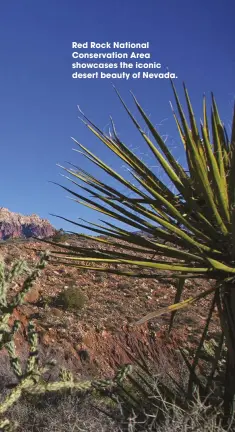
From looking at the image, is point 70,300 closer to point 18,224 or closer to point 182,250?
point 182,250

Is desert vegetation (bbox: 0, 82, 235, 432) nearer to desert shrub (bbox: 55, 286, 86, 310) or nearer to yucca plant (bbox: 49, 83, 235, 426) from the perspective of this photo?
yucca plant (bbox: 49, 83, 235, 426)

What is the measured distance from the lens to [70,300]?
1872 cm

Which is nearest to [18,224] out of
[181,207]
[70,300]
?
[70,300]

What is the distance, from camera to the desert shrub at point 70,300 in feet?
61.4

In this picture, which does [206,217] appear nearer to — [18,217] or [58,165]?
[58,165]

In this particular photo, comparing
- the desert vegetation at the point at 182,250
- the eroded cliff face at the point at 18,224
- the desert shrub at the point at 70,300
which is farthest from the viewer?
the eroded cliff face at the point at 18,224

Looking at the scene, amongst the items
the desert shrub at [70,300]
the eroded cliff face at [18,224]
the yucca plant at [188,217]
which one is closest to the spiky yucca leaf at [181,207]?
the yucca plant at [188,217]

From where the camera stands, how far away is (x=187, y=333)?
17531 mm

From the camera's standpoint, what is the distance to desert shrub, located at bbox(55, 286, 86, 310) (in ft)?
61.4

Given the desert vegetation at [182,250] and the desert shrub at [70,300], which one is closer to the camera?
the desert vegetation at [182,250]

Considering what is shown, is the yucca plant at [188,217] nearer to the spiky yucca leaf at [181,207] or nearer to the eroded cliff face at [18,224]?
the spiky yucca leaf at [181,207]

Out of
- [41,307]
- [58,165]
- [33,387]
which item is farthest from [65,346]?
[33,387]

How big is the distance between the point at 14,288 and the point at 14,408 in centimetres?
1161

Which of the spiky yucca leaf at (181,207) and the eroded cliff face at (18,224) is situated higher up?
the eroded cliff face at (18,224)
